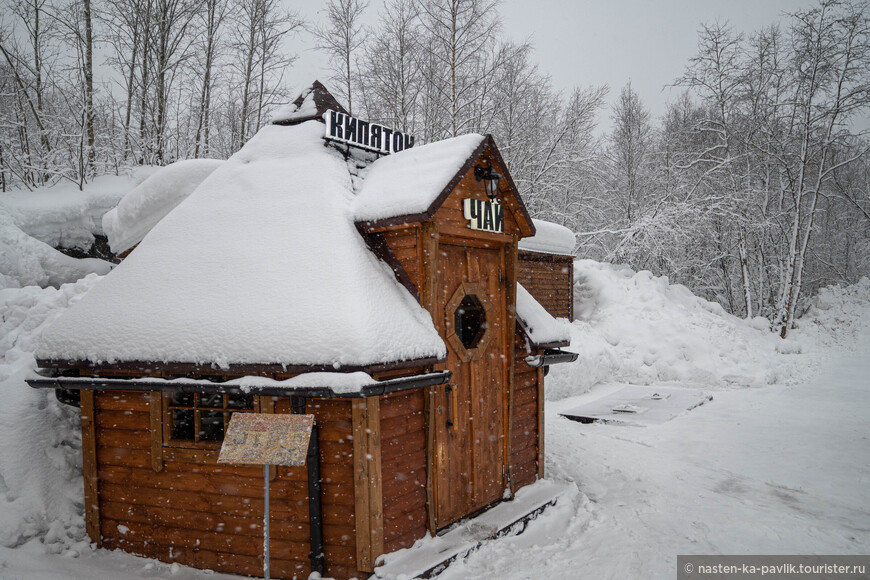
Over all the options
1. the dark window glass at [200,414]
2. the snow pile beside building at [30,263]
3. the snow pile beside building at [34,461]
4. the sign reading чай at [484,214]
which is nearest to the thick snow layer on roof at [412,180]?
the sign reading чай at [484,214]

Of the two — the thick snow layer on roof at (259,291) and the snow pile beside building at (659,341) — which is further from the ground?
the thick snow layer on roof at (259,291)

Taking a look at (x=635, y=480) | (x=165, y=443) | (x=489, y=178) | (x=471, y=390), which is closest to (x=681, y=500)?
(x=635, y=480)

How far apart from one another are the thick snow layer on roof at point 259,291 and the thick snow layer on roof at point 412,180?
30 centimetres

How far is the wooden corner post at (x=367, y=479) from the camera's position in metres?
4.47

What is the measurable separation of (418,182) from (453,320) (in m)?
1.63

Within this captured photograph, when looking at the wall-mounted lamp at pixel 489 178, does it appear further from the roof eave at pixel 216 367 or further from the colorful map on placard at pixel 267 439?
the colorful map on placard at pixel 267 439

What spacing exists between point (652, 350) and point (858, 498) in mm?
9010

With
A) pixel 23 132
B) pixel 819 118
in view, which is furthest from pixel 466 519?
pixel 819 118

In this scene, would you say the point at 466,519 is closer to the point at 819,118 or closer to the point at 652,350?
the point at 652,350

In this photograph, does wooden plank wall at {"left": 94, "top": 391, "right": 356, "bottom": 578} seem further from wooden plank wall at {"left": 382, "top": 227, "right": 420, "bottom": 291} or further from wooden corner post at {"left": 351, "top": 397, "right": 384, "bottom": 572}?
wooden plank wall at {"left": 382, "top": 227, "right": 420, "bottom": 291}

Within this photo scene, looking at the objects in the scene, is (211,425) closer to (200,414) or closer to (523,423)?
(200,414)

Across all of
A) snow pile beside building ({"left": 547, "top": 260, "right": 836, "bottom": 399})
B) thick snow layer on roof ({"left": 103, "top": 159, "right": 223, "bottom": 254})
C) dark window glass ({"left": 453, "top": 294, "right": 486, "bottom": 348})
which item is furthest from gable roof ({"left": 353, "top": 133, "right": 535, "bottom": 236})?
snow pile beside building ({"left": 547, "top": 260, "right": 836, "bottom": 399})

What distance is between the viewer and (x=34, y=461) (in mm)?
5691

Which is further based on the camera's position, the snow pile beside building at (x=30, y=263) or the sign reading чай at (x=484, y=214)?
the snow pile beside building at (x=30, y=263)
